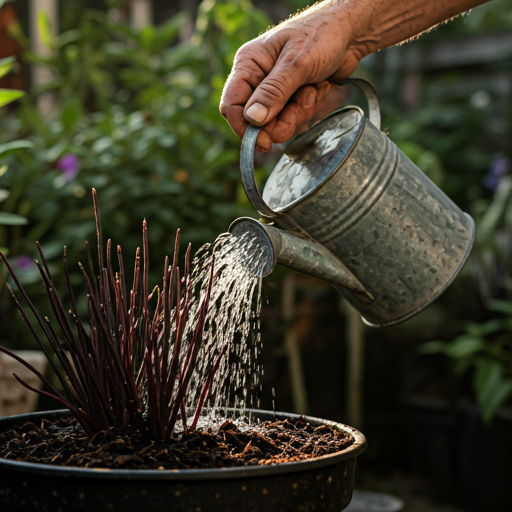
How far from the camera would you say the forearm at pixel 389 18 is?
1.41 m

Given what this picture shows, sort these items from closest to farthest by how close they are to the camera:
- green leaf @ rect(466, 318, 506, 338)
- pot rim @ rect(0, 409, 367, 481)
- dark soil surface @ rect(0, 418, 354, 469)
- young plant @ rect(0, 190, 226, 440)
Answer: pot rim @ rect(0, 409, 367, 481) → dark soil surface @ rect(0, 418, 354, 469) → young plant @ rect(0, 190, 226, 440) → green leaf @ rect(466, 318, 506, 338)

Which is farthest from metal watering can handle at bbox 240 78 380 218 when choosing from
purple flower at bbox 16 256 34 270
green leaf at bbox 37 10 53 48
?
green leaf at bbox 37 10 53 48

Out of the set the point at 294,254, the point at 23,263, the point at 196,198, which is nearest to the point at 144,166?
the point at 196,198

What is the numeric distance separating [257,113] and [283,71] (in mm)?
106

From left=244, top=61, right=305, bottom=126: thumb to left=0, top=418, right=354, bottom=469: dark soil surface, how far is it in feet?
1.85

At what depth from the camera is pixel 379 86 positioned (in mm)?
5887

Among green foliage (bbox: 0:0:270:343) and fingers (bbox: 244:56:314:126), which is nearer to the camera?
fingers (bbox: 244:56:314:126)

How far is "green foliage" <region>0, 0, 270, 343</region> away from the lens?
257cm

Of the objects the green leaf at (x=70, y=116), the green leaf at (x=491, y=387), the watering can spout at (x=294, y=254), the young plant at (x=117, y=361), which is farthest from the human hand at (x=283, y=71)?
the green leaf at (x=491, y=387)

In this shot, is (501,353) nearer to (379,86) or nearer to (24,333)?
(24,333)

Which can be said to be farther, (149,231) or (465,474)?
(465,474)

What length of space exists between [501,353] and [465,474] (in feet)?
1.89

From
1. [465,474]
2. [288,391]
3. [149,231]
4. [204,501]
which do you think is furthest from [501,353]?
[204,501]

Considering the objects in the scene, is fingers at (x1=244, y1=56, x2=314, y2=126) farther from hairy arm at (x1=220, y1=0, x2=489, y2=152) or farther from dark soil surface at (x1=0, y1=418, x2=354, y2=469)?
dark soil surface at (x1=0, y1=418, x2=354, y2=469)
